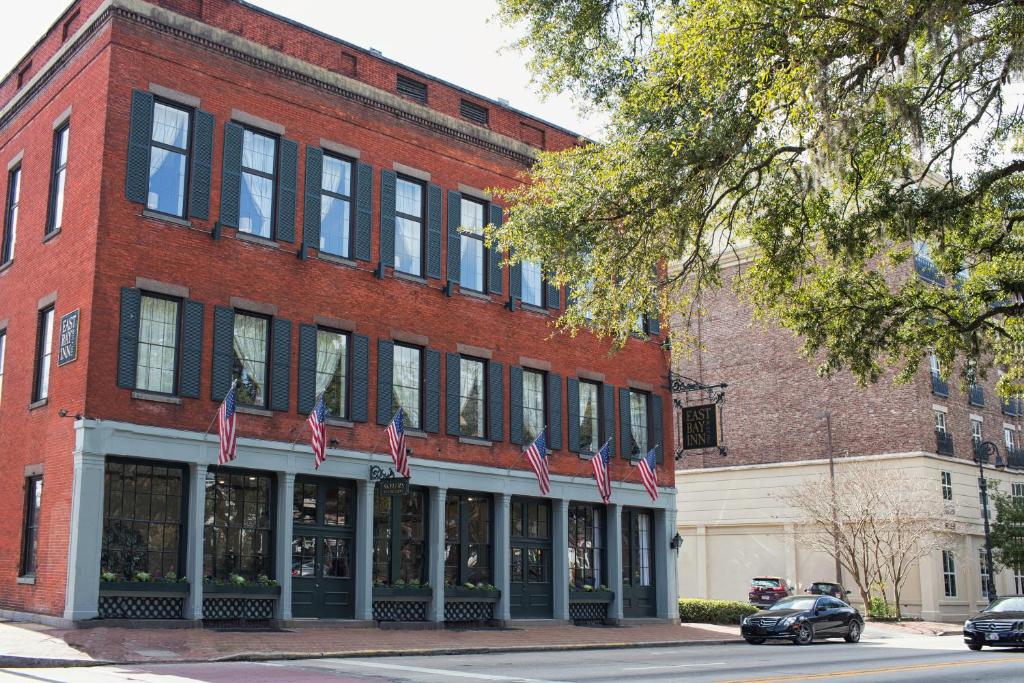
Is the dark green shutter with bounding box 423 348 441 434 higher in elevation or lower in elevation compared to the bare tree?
higher

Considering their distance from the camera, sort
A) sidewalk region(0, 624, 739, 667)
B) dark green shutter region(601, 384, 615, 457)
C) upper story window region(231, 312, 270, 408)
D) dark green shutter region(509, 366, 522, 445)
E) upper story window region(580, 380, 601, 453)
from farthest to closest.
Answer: dark green shutter region(601, 384, 615, 457) < upper story window region(580, 380, 601, 453) < dark green shutter region(509, 366, 522, 445) < upper story window region(231, 312, 270, 408) < sidewalk region(0, 624, 739, 667)

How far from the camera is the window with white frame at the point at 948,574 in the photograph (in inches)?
1817

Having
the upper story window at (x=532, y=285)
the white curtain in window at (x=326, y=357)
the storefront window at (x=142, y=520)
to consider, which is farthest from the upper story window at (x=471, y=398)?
the storefront window at (x=142, y=520)

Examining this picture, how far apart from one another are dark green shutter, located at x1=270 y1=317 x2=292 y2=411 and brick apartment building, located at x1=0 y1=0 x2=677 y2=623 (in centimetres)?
8

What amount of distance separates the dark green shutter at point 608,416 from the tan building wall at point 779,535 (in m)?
18.6

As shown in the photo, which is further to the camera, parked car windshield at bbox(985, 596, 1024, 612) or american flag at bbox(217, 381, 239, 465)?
parked car windshield at bbox(985, 596, 1024, 612)

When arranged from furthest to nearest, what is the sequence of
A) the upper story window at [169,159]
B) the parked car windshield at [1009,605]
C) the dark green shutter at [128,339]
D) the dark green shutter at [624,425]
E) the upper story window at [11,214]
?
the dark green shutter at [624,425] → the upper story window at [11,214] → the parked car windshield at [1009,605] → the upper story window at [169,159] → the dark green shutter at [128,339]

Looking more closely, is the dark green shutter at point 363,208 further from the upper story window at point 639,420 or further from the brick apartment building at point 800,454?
the brick apartment building at point 800,454

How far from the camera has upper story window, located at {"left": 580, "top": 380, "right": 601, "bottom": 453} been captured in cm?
3216

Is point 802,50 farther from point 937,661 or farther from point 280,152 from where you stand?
point 280,152

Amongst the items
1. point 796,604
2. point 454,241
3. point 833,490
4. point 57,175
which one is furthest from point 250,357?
point 833,490

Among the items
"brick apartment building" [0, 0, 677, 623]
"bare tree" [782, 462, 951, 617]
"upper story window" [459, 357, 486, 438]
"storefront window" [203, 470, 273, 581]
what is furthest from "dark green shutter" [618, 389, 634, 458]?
"bare tree" [782, 462, 951, 617]

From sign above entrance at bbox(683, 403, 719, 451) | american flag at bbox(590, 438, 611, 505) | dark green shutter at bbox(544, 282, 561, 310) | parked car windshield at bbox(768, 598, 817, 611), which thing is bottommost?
parked car windshield at bbox(768, 598, 817, 611)

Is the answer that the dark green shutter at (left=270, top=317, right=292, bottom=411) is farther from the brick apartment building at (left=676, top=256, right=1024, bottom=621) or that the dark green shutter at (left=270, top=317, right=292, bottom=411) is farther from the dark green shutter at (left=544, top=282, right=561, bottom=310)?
the brick apartment building at (left=676, top=256, right=1024, bottom=621)
